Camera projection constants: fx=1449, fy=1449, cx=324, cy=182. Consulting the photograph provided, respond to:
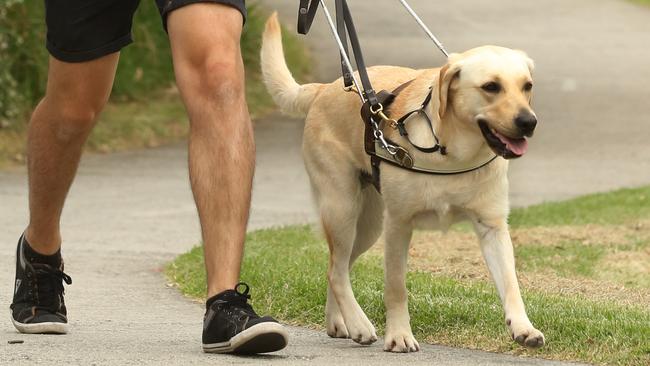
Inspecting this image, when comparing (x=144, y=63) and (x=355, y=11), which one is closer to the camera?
(x=144, y=63)

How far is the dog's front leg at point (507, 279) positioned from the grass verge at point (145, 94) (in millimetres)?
8531

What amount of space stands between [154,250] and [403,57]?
10.3m

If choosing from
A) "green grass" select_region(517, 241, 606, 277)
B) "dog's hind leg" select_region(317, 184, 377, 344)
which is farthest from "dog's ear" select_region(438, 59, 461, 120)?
"green grass" select_region(517, 241, 606, 277)

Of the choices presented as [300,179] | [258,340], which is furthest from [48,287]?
[300,179]

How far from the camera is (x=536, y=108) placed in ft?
54.5

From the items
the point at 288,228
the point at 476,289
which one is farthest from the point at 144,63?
the point at 476,289

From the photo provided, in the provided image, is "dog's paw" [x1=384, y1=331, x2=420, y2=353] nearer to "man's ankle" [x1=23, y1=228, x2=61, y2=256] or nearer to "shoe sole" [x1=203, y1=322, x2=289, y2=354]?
"shoe sole" [x1=203, y1=322, x2=289, y2=354]

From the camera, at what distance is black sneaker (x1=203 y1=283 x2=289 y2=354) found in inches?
179

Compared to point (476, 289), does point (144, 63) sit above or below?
below

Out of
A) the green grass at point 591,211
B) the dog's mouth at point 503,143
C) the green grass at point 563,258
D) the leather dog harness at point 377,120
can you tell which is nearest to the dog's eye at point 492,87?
the dog's mouth at point 503,143

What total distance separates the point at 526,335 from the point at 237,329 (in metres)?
0.97

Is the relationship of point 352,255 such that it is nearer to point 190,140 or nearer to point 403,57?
point 190,140

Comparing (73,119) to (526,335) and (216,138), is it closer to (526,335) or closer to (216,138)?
(216,138)

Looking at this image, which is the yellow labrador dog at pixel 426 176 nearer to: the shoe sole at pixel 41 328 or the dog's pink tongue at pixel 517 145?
the dog's pink tongue at pixel 517 145
